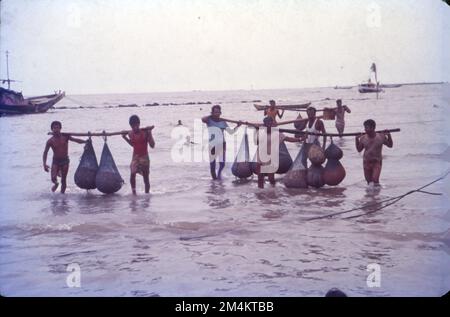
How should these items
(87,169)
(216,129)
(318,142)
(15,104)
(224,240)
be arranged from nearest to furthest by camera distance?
(224,240), (87,169), (318,142), (216,129), (15,104)

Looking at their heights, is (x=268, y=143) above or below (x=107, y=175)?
above

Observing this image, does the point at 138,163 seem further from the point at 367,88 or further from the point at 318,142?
the point at 367,88

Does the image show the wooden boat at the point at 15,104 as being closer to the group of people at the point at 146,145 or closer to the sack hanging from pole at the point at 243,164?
the group of people at the point at 146,145

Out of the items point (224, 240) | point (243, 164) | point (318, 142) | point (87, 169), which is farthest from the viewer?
point (243, 164)

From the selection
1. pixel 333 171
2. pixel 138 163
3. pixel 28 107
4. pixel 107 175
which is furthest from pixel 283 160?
pixel 28 107

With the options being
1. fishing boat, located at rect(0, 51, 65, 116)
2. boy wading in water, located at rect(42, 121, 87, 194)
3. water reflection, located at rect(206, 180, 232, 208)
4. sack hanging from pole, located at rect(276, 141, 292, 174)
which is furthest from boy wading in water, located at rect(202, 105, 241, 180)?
fishing boat, located at rect(0, 51, 65, 116)

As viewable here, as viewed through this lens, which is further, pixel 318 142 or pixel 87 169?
pixel 318 142

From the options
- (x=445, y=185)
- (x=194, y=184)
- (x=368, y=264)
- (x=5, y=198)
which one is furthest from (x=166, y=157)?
(x=368, y=264)

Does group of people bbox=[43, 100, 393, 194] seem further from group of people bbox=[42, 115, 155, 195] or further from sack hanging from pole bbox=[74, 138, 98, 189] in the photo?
sack hanging from pole bbox=[74, 138, 98, 189]

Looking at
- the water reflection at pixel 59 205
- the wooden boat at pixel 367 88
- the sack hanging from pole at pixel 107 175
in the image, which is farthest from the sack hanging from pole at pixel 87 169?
the wooden boat at pixel 367 88

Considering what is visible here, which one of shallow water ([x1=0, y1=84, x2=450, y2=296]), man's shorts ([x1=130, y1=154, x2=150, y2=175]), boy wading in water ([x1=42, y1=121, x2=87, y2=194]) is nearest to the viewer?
shallow water ([x1=0, y1=84, x2=450, y2=296])

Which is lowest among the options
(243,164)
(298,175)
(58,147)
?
(298,175)

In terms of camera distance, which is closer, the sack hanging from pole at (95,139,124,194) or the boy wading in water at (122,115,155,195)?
the boy wading in water at (122,115,155,195)

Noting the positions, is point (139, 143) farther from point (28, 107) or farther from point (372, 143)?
point (28, 107)
